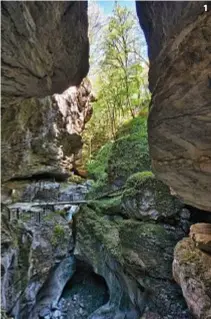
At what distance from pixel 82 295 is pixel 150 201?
5.58m

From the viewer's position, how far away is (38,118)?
12.5 meters

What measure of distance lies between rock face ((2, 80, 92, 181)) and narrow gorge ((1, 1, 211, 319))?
0.19 feet

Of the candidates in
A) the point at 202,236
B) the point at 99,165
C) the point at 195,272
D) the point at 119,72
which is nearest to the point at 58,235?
the point at 99,165

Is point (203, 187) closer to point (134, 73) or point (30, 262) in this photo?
point (30, 262)

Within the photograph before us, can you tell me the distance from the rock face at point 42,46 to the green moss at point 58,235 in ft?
21.6

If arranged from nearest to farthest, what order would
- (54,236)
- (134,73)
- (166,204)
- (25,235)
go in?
1. (166,204)
2. (25,235)
3. (54,236)
4. (134,73)

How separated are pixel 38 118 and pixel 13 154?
1.90 m

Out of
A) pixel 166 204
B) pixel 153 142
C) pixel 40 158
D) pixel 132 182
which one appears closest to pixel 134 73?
pixel 40 158

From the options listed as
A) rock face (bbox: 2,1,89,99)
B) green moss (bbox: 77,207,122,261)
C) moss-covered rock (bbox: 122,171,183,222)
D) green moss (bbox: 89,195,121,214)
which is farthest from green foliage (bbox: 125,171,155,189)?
rock face (bbox: 2,1,89,99)

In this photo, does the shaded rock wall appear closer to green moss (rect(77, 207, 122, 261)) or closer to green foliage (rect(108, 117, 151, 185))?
green moss (rect(77, 207, 122, 261))

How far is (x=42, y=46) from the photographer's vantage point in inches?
145

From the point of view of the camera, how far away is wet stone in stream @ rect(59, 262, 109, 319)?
9.95 metres

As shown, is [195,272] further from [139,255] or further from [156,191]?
[156,191]

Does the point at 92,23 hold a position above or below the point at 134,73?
above
